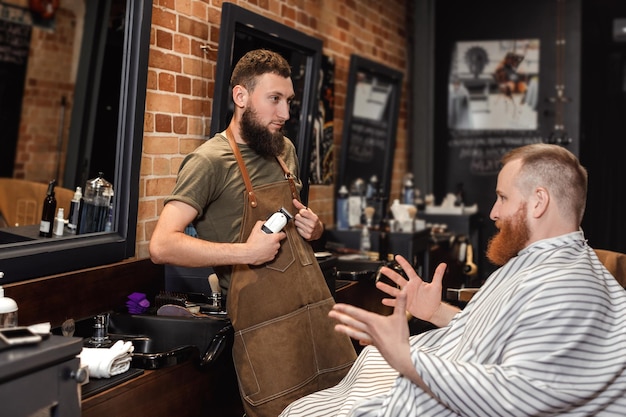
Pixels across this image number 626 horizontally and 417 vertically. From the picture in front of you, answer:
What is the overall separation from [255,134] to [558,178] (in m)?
1.12

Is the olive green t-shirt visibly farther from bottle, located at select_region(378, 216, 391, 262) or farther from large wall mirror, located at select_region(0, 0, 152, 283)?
bottle, located at select_region(378, 216, 391, 262)

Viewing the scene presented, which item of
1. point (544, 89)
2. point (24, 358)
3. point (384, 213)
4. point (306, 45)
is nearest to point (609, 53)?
point (544, 89)

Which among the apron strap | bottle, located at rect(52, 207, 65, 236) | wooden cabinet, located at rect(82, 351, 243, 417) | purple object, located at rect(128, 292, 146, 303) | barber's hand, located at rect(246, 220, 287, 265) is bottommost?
wooden cabinet, located at rect(82, 351, 243, 417)

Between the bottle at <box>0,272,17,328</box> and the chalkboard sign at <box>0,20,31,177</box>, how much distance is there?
4.20 m

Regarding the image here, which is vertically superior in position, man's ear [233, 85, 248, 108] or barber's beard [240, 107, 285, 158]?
man's ear [233, 85, 248, 108]

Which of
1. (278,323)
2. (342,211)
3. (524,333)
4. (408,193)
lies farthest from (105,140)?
(408,193)

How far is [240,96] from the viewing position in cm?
277

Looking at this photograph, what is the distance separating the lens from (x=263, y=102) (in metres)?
2.75

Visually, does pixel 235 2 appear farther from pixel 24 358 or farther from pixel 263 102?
pixel 24 358

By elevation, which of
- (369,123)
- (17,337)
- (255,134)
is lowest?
(17,337)

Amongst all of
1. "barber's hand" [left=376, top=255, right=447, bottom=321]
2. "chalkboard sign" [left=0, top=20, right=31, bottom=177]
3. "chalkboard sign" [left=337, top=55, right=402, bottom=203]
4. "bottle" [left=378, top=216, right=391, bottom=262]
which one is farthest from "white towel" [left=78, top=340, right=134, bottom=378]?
"chalkboard sign" [left=0, top=20, right=31, bottom=177]

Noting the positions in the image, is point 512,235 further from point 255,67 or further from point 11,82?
point 11,82

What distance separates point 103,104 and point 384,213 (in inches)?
99.3

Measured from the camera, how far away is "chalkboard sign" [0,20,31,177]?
237 inches
